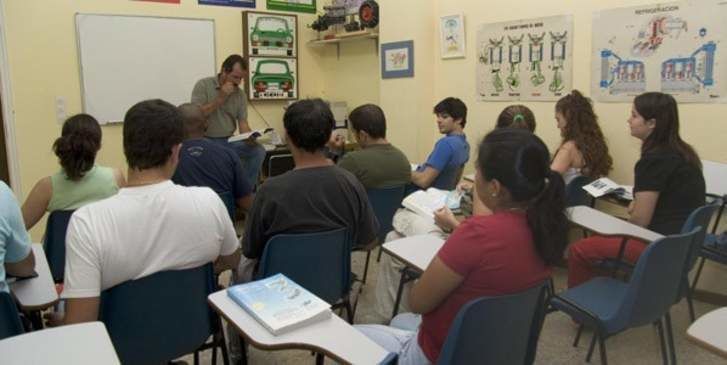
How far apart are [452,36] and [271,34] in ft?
6.44

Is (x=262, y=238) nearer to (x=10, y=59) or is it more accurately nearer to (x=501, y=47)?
(x=501, y=47)

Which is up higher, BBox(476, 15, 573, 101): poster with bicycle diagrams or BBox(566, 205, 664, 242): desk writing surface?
BBox(476, 15, 573, 101): poster with bicycle diagrams

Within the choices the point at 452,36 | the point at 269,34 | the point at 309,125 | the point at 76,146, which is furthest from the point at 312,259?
the point at 269,34

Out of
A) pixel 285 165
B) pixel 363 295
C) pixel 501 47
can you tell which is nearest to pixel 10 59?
pixel 285 165

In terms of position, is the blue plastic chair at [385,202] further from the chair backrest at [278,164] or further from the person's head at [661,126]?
the chair backrest at [278,164]

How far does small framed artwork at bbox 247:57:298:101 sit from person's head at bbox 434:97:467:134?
240cm

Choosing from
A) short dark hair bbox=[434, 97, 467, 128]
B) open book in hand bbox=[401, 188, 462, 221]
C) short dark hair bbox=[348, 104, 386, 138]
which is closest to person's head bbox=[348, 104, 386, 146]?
short dark hair bbox=[348, 104, 386, 138]

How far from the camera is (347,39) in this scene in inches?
219

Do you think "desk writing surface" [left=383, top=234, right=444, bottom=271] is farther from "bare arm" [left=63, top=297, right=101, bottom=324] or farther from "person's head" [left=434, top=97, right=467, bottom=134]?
"person's head" [left=434, top=97, right=467, bottom=134]

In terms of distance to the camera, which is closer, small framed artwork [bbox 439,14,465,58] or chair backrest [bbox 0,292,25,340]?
chair backrest [bbox 0,292,25,340]

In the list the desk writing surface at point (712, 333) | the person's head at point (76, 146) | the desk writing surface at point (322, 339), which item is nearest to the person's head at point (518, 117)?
the desk writing surface at point (712, 333)

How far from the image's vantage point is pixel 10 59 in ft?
14.4

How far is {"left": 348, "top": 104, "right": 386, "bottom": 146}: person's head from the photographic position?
3.10 meters

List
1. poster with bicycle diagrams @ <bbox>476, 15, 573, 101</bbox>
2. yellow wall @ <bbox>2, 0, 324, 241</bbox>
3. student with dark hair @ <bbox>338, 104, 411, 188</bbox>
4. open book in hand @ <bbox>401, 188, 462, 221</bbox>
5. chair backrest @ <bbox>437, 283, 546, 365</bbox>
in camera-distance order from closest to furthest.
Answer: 1. chair backrest @ <bbox>437, 283, 546, 365</bbox>
2. open book in hand @ <bbox>401, 188, 462, 221</bbox>
3. student with dark hair @ <bbox>338, 104, 411, 188</bbox>
4. poster with bicycle diagrams @ <bbox>476, 15, 573, 101</bbox>
5. yellow wall @ <bbox>2, 0, 324, 241</bbox>
